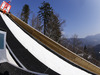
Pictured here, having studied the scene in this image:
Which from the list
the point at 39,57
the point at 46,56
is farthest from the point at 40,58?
the point at 46,56

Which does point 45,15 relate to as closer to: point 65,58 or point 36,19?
point 36,19

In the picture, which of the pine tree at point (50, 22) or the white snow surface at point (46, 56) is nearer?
the white snow surface at point (46, 56)

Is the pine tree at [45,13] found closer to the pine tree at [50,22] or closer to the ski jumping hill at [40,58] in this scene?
the pine tree at [50,22]

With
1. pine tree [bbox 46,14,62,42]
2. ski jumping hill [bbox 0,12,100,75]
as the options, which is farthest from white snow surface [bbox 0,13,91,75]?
pine tree [bbox 46,14,62,42]

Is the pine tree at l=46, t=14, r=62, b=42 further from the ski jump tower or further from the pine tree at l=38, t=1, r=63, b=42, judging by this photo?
the ski jump tower

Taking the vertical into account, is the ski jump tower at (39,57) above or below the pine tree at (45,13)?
below

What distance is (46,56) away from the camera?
2.64 metres

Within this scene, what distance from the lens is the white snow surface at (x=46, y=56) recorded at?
2.22 metres

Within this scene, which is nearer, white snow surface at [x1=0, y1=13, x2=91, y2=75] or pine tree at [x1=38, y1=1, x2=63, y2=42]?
white snow surface at [x1=0, y1=13, x2=91, y2=75]

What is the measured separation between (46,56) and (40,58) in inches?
10.0

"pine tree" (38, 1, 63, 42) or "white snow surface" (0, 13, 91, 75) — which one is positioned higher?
"pine tree" (38, 1, 63, 42)

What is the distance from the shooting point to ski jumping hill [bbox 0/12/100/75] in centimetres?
208

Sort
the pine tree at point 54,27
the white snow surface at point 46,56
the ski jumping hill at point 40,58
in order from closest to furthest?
the ski jumping hill at point 40,58, the white snow surface at point 46,56, the pine tree at point 54,27

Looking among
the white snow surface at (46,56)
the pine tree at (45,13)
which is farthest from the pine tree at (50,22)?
the white snow surface at (46,56)
